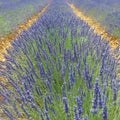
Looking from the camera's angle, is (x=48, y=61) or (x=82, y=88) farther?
(x=48, y=61)

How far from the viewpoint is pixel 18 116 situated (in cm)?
284

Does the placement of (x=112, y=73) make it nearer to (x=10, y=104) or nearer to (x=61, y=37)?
(x=10, y=104)

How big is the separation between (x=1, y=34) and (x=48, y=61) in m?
5.42

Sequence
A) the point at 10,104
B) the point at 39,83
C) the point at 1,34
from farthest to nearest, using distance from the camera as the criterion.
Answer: the point at 1,34 → the point at 39,83 → the point at 10,104

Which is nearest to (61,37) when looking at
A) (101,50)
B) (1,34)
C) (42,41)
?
(42,41)

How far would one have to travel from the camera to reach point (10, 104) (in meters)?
2.99

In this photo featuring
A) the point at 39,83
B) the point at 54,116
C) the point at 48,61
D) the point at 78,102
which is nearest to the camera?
the point at 78,102

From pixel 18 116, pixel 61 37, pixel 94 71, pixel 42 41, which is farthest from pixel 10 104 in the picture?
pixel 61 37

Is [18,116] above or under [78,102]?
under

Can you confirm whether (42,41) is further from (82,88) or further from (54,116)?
(54,116)

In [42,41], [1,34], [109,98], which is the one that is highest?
[109,98]

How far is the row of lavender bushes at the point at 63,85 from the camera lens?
2.48 m

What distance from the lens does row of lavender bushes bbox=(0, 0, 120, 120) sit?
2.48 metres

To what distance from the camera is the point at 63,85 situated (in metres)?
3.03
